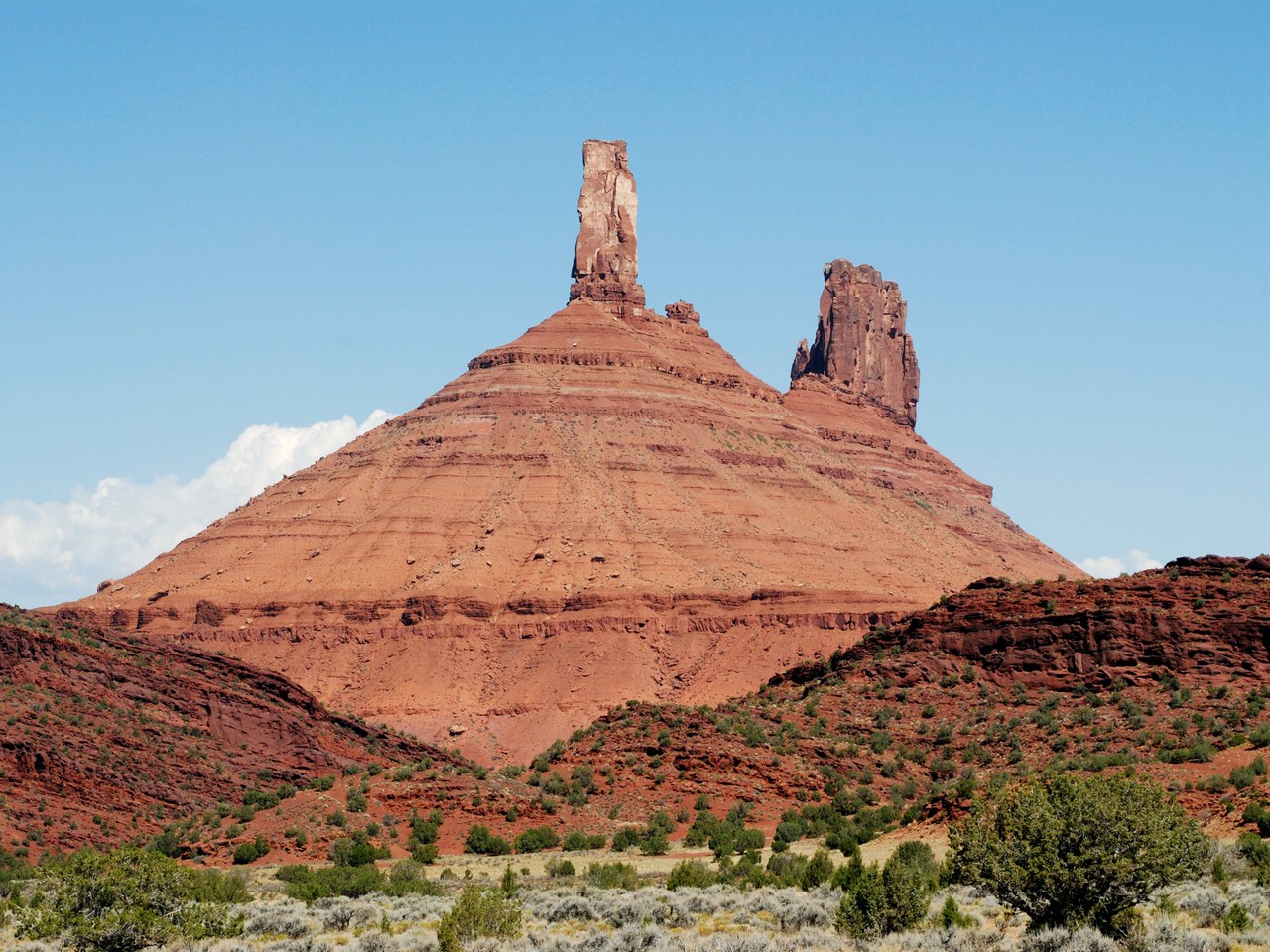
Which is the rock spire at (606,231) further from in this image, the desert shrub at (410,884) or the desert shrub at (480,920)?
the desert shrub at (480,920)

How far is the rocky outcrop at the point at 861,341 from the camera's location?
7259 inches

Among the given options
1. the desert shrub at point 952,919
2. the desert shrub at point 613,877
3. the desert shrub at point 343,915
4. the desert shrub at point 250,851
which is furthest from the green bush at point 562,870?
the desert shrub at point 952,919

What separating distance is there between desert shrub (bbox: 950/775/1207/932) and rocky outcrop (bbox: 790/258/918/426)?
501 ft

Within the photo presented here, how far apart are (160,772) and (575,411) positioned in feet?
274

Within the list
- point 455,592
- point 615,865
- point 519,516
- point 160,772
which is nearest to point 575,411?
point 519,516

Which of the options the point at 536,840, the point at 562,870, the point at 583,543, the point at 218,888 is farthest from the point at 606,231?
the point at 218,888

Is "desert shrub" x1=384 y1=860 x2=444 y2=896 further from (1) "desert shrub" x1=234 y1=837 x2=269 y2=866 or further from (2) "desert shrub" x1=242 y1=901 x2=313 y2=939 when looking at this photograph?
(1) "desert shrub" x1=234 y1=837 x2=269 y2=866

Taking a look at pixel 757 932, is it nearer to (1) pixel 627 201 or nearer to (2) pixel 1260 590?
(2) pixel 1260 590

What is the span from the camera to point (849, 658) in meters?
72.5

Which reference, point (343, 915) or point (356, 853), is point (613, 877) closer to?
point (343, 915)

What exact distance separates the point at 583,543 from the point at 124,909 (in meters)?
97.4

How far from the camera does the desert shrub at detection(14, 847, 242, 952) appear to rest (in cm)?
2944

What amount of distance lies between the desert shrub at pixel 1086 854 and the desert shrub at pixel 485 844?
77.5ft

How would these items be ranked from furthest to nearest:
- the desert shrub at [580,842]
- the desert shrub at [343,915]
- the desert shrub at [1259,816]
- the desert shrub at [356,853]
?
the desert shrub at [580,842] < the desert shrub at [356,853] < the desert shrub at [1259,816] < the desert shrub at [343,915]
